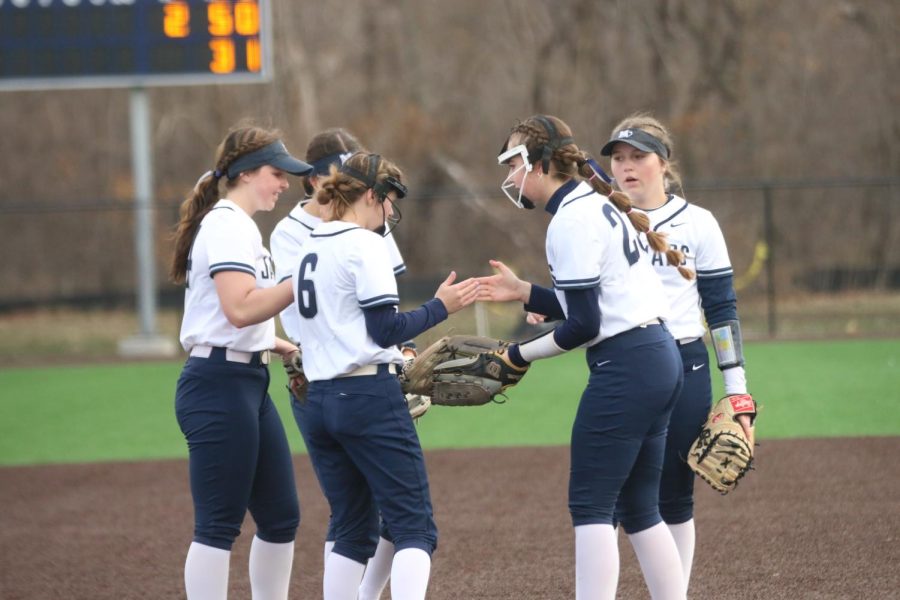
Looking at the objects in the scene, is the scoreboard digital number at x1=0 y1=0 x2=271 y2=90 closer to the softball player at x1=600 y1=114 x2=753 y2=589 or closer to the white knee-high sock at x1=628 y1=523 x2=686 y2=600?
the softball player at x1=600 y1=114 x2=753 y2=589

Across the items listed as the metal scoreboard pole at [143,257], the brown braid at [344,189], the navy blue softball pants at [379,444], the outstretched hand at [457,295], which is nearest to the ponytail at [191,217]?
the brown braid at [344,189]

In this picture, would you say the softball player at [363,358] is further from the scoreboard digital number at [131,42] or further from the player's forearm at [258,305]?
the scoreboard digital number at [131,42]

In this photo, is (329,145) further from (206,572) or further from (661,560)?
(661,560)

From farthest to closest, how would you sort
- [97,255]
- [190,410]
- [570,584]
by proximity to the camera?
[97,255] → [570,584] → [190,410]

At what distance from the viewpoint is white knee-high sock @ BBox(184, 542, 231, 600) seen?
4457mm

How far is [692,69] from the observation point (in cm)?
2420

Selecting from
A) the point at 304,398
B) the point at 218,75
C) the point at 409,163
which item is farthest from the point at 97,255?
the point at 304,398

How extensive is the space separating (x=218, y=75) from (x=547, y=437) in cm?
807

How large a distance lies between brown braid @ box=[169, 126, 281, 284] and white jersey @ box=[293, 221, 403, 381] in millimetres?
589

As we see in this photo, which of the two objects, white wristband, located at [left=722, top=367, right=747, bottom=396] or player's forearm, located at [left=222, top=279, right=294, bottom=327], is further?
white wristband, located at [left=722, top=367, right=747, bottom=396]

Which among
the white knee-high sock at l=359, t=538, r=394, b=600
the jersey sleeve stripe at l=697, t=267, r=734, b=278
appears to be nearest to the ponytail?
the white knee-high sock at l=359, t=538, r=394, b=600

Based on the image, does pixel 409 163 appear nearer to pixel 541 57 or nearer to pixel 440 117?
pixel 440 117

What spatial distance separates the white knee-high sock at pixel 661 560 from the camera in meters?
4.35

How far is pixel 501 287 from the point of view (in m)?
4.43
